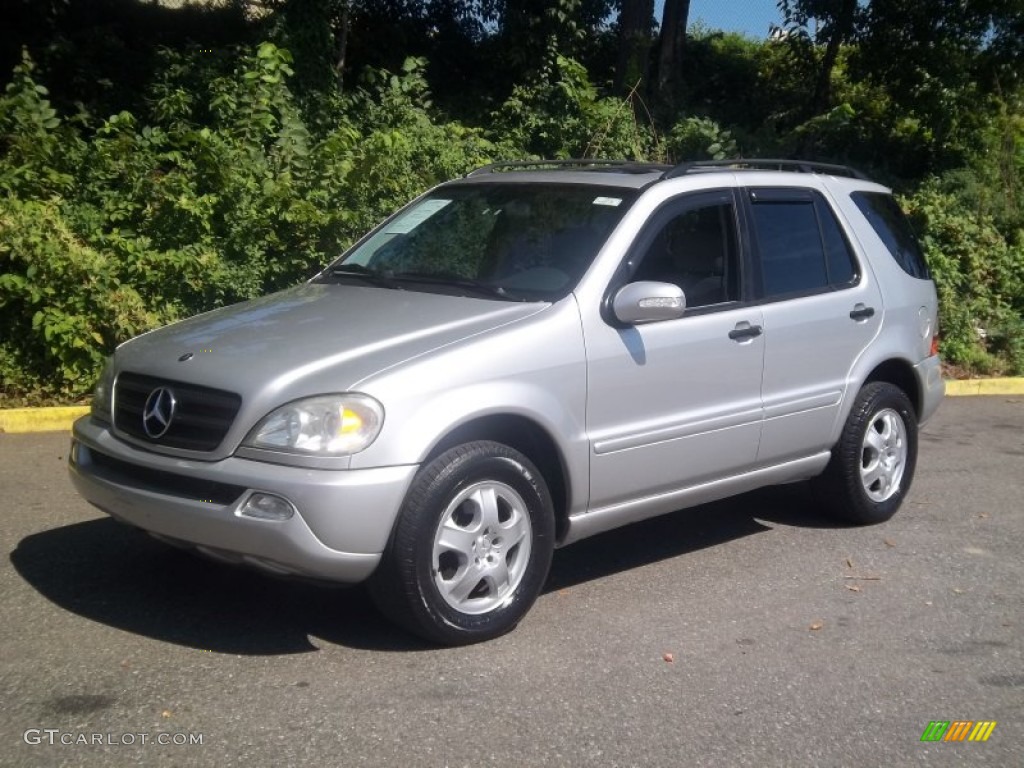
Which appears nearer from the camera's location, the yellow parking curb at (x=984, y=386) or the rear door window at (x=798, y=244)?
the rear door window at (x=798, y=244)

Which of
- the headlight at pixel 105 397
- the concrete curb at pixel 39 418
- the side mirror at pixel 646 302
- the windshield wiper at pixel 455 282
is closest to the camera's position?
the headlight at pixel 105 397

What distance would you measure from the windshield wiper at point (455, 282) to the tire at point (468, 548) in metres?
0.79

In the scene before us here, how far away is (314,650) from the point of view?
4816mm

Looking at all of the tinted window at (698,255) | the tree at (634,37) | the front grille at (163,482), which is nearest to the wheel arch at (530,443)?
the front grille at (163,482)

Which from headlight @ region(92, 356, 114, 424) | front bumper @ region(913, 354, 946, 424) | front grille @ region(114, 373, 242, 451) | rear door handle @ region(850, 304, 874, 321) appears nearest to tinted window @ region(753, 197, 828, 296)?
rear door handle @ region(850, 304, 874, 321)

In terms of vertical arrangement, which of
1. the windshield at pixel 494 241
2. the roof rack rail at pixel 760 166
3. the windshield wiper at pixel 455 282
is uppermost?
the roof rack rail at pixel 760 166

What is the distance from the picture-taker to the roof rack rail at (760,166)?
6.08m

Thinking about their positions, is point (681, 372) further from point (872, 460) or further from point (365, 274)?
point (872, 460)

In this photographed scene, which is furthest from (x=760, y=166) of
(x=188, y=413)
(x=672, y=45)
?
(x=672, y=45)

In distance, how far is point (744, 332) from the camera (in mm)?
5871

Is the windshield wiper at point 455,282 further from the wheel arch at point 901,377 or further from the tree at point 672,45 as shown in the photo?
the tree at point 672,45

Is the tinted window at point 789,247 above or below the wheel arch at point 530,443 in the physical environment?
above

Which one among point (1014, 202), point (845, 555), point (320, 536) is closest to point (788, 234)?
point (845, 555)

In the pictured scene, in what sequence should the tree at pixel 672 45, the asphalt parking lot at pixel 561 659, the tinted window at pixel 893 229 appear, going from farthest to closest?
the tree at pixel 672 45 < the tinted window at pixel 893 229 < the asphalt parking lot at pixel 561 659
